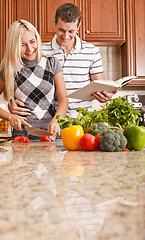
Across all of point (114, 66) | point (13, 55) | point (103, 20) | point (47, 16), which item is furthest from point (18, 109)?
point (114, 66)

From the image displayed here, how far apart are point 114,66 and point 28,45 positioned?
216 centimetres

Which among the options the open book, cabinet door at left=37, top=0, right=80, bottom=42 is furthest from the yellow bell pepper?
cabinet door at left=37, top=0, right=80, bottom=42

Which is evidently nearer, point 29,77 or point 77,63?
point 29,77

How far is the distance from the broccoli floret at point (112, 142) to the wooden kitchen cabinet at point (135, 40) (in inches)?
95.5

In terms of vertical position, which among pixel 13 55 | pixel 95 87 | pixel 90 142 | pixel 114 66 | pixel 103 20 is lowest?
pixel 90 142

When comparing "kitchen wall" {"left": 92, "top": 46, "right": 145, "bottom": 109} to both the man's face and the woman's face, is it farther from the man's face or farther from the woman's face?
the woman's face

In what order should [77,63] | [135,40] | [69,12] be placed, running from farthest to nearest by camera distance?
[135,40], [77,63], [69,12]

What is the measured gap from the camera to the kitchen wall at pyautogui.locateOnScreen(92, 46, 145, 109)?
3521mm

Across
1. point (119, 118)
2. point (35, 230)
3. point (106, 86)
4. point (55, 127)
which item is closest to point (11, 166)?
point (35, 230)

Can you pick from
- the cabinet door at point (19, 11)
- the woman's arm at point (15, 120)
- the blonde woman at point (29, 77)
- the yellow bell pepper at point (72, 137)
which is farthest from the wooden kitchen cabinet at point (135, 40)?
the yellow bell pepper at point (72, 137)

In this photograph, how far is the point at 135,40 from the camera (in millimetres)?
3211

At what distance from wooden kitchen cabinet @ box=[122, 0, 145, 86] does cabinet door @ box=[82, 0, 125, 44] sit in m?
0.08

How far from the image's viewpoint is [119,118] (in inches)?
43.3

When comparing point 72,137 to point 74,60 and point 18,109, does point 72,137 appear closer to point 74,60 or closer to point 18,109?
point 18,109
